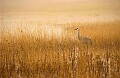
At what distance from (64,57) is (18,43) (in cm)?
54

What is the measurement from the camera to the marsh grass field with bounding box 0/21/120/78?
3.01 metres

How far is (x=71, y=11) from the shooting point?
310cm

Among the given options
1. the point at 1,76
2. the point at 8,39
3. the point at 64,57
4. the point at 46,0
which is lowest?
the point at 1,76

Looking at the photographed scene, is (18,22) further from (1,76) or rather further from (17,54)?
(1,76)

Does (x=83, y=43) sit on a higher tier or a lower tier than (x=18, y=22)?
lower

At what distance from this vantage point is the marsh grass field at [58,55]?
301cm

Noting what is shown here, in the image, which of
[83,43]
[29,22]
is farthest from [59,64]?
[29,22]

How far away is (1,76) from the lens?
3004 mm

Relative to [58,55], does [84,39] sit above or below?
above

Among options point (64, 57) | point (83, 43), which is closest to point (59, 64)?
point (64, 57)

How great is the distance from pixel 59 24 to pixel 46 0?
321 mm

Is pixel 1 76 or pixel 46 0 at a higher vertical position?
pixel 46 0

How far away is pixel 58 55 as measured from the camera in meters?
3.04

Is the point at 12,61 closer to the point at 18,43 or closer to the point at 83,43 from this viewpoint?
the point at 18,43
